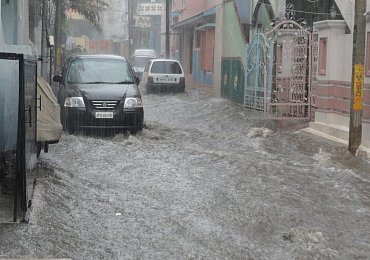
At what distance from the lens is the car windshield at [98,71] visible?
13.2m

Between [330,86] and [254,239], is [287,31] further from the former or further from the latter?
[254,239]

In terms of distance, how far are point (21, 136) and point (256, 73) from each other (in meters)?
11.9

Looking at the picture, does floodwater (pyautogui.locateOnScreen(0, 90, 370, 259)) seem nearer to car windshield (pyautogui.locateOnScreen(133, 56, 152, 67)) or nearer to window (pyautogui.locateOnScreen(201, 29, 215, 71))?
window (pyautogui.locateOnScreen(201, 29, 215, 71))

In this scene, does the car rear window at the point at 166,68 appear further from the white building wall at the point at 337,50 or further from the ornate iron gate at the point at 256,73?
the white building wall at the point at 337,50

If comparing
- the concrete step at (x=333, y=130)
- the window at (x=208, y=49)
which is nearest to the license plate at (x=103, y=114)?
the concrete step at (x=333, y=130)

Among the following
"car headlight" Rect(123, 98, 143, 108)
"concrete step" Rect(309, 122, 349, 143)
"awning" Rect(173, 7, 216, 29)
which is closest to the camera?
"concrete step" Rect(309, 122, 349, 143)

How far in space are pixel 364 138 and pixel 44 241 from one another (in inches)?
267

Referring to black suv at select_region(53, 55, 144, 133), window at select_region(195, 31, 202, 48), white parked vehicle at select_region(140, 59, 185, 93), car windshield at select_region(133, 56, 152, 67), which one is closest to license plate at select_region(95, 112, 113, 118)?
black suv at select_region(53, 55, 144, 133)

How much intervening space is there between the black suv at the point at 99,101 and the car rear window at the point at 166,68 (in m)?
13.5

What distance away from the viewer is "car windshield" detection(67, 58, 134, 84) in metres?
13.2

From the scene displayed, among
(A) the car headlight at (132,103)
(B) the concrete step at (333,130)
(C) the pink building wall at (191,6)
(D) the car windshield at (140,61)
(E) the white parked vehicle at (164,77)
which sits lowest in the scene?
(B) the concrete step at (333,130)

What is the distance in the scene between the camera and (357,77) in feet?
32.6

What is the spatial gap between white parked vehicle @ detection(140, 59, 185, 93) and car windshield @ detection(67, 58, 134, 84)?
12787 mm

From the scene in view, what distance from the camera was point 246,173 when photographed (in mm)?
9125
